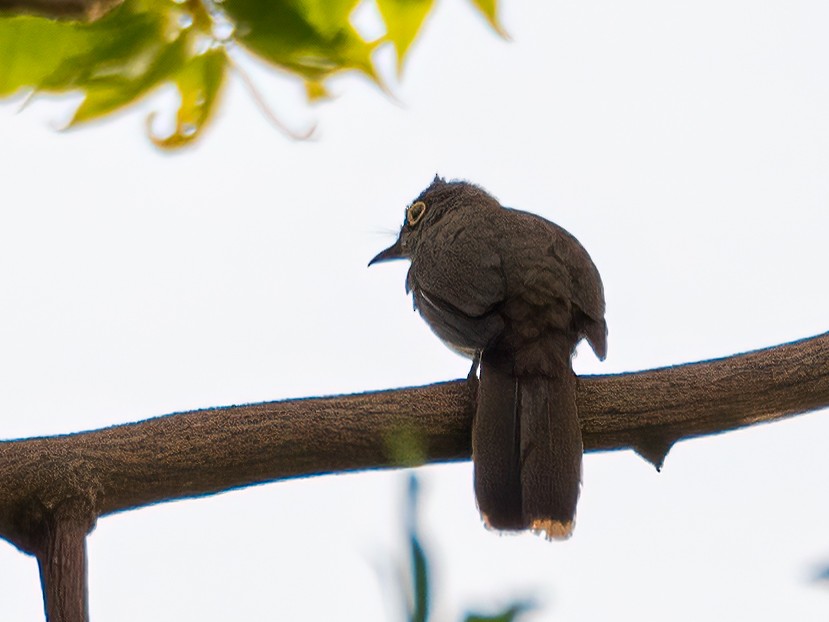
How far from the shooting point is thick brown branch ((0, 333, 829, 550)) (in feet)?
9.07

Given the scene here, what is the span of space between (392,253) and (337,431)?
332 centimetres

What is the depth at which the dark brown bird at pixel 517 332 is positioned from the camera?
3.84 m

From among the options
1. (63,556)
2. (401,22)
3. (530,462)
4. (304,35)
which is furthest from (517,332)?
(304,35)

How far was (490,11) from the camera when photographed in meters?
1.38

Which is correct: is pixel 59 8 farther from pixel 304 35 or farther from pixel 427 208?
pixel 427 208

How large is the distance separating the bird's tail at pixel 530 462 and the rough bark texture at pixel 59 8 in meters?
2.99

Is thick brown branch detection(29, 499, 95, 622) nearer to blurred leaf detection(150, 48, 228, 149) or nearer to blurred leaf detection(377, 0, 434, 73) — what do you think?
blurred leaf detection(150, 48, 228, 149)

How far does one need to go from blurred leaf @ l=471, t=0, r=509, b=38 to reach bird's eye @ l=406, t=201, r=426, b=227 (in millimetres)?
4876

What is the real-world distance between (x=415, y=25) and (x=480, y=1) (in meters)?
0.12

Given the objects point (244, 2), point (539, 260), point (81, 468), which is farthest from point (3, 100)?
point (539, 260)

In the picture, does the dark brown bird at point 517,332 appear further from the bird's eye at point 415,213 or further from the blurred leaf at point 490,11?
the blurred leaf at point 490,11

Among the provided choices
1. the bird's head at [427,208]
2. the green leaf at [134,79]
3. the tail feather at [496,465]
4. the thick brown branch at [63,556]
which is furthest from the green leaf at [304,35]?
the bird's head at [427,208]

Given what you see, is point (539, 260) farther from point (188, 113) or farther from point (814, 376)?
point (188, 113)

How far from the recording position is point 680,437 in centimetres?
360
